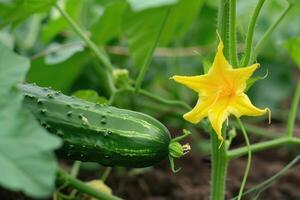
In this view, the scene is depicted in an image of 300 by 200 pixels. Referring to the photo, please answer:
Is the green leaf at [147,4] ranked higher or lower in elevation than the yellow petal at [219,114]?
higher

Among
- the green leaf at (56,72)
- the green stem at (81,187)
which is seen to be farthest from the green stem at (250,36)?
the green leaf at (56,72)

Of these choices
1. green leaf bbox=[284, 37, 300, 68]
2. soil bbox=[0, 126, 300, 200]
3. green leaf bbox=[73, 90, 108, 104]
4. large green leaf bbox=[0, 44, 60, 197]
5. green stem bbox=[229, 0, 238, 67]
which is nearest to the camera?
large green leaf bbox=[0, 44, 60, 197]

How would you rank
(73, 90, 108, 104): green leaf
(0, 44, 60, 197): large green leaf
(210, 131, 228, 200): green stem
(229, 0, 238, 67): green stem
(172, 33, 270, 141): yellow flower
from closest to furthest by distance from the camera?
(0, 44, 60, 197): large green leaf, (172, 33, 270, 141): yellow flower, (229, 0, 238, 67): green stem, (210, 131, 228, 200): green stem, (73, 90, 108, 104): green leaf

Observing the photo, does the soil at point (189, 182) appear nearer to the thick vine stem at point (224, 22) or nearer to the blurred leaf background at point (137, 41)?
the blurred leaf background at point (137, 41)

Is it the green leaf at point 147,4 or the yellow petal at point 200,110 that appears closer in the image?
the yellow petal at point 200,110

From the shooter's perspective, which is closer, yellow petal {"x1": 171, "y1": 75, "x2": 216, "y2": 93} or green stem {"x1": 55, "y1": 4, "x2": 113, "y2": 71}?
yellow petal {"x1": 171, "y1": 75, "x2": 216, "y2": 93}

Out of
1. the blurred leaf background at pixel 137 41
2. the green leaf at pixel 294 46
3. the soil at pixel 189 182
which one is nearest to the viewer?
the green leaf at pixel 294 46

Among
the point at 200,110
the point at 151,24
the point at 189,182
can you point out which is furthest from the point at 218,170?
the point at 189,182

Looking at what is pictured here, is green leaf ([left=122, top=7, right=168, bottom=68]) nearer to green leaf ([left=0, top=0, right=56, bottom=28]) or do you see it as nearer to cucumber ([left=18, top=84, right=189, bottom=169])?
green leaf ([left=0, top=0, right=56, bottom=28])

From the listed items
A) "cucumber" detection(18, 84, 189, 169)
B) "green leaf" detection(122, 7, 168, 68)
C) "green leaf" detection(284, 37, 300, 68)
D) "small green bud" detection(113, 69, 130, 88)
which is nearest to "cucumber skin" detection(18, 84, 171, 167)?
"cucumber" detection(18, 84, 189, 169)
